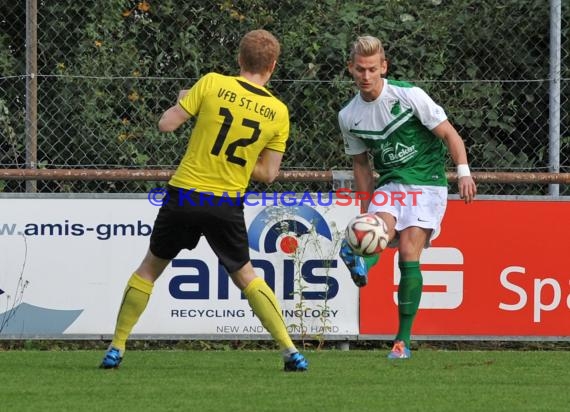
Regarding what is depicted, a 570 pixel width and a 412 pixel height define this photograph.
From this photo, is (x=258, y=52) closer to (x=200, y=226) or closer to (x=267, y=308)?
(x=200, y=226)

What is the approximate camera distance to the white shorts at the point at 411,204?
813cm

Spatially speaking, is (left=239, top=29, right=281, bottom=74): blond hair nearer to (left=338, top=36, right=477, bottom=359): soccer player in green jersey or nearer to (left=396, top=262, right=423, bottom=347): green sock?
(left=338, top=36, right=477, bottom=359): soccer player in green jersey

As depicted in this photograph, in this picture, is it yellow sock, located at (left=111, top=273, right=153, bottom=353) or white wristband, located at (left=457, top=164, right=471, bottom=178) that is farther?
white wristband, located at (left=457, top=164, right=471, bottom=178)

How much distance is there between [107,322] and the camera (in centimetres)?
916

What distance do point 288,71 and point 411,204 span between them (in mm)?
2095

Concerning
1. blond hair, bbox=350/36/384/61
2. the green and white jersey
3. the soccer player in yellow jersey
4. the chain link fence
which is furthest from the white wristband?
the chain link fence

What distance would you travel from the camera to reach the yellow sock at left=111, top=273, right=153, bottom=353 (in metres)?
7.17

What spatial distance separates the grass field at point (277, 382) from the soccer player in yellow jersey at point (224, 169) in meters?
0.40

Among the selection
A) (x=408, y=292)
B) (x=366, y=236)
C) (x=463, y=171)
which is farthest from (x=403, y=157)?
(x=408, y=292)

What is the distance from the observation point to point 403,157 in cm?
818

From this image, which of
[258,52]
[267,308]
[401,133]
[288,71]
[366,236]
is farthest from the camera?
[288,71]

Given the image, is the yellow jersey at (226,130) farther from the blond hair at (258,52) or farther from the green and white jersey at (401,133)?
the green and white jersey at (401,133)

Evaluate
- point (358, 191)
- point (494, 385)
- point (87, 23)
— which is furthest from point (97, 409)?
point (87, 23)

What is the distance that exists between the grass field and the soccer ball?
0.68 metres
